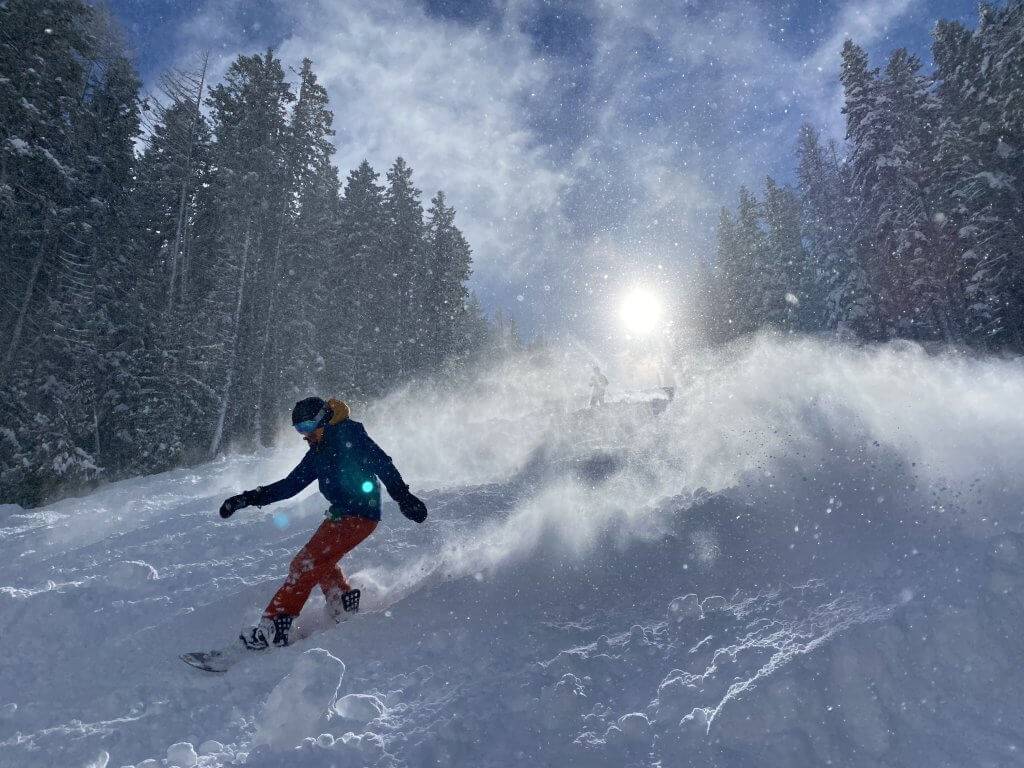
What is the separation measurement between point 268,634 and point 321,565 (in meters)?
0.62

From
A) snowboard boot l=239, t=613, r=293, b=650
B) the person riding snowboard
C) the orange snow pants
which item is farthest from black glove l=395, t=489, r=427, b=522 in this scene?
snowboard boot l=239, t=613, r=293, b=650

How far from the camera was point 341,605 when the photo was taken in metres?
4.70

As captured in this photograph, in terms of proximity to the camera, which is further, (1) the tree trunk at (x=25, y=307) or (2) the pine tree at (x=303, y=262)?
(2) the pine tree at (x=303, y=262)

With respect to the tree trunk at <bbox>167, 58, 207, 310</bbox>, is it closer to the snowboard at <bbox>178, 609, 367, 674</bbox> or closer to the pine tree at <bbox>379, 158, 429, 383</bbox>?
the pine tree at <bbox>379, 158, 429, 383</bbox>

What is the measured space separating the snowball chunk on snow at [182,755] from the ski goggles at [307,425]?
7.77 ft

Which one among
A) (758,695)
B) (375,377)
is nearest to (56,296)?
(375,377)

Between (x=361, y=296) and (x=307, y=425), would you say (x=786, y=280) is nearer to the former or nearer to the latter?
(x=361, y=296)

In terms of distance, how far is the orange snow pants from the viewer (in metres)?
4.42

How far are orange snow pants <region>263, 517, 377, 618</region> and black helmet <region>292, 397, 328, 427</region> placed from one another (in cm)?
91

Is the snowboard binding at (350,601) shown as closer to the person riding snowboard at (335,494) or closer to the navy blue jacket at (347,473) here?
the person riding snowboard at (335,494)

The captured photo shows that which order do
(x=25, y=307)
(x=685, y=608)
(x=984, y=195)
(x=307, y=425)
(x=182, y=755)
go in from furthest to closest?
(x=984, y=195), (x=25, y=307), (x=307, y=425), (x=685, y=608), (x=182, y=755)

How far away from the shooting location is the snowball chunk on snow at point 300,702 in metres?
3.20

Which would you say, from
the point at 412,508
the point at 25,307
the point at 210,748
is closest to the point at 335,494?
the point at 412,508

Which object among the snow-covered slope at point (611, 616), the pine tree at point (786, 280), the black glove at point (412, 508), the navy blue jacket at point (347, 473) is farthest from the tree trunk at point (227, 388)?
the pine tree at point (786, 280)
